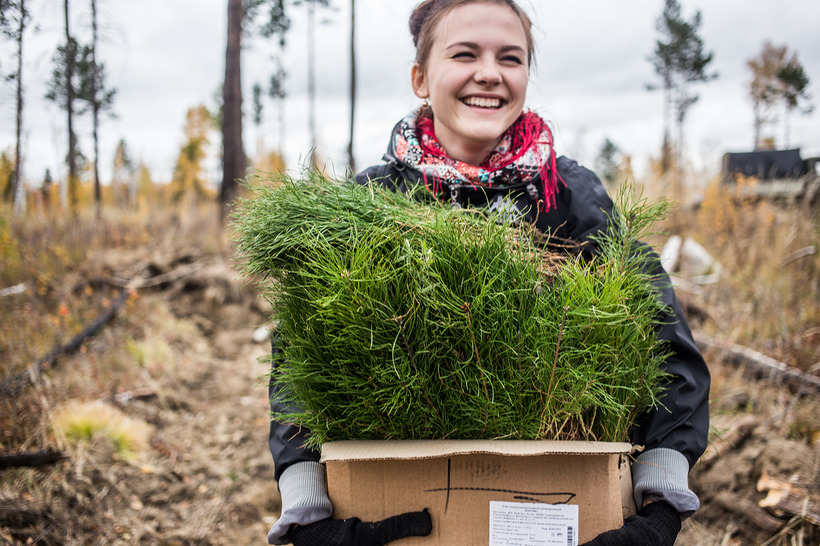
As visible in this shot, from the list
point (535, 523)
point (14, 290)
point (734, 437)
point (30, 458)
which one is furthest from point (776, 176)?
point (14, 290)

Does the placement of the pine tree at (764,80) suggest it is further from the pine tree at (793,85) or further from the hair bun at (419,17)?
the hair bun at (419,17)

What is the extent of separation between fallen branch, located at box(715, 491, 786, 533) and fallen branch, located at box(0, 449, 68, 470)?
319 centimetres

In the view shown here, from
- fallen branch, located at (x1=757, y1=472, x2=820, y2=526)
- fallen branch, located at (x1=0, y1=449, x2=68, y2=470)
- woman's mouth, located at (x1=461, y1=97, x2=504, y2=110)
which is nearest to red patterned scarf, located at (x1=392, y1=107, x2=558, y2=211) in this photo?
woman's mouth, located at (x1=461, y1=97, x2=504, y2=110)

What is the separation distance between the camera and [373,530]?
45.6 inches

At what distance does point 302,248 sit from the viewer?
1.12 metres

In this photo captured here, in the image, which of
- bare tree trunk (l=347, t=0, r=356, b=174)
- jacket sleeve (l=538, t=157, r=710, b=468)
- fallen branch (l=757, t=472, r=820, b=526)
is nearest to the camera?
jacket sleeve (l=538, t=157, r=710, b=468)

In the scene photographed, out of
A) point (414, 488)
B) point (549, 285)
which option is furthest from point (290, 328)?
point (549, 285)

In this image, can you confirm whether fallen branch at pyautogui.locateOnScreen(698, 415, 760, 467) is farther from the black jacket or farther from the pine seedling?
the pine seedling

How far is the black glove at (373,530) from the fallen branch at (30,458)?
1.88m

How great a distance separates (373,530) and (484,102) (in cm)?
132

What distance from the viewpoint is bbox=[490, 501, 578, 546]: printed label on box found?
1129mm

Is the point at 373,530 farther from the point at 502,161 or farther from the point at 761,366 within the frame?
the point at 761,366

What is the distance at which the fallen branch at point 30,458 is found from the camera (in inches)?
92.8

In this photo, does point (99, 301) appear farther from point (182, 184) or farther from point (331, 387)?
point (182, 184)
